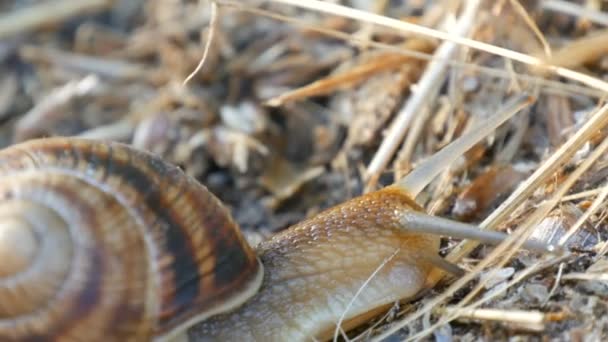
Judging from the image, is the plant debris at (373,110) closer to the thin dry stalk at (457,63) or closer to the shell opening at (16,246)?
the thin dry stalk at (457,63)

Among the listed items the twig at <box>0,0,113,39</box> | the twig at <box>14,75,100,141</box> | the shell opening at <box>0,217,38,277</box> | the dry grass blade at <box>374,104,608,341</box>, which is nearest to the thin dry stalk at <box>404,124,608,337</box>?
the dry grass blade at <box>374,104,608,341</box>

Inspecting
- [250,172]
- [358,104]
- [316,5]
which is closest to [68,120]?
[250,172]

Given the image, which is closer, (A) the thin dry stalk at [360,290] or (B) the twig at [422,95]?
(A) the thin dry stalk at [360,290]

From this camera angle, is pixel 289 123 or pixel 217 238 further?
pixel 289 123

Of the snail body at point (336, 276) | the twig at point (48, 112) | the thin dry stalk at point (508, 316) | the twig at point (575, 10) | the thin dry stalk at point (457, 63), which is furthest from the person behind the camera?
the twig at point (48, 112)

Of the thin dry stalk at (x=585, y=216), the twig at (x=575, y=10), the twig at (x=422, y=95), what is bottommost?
the thin dry stalk at (x=585, y=216)

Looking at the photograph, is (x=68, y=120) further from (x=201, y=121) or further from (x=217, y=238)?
(x=217, y=238)

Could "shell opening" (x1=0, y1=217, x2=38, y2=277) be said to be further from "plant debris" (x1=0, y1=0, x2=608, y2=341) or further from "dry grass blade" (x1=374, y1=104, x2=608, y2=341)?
"dry grass blade" (x1=374, y1=104, x2=608, y2=341)

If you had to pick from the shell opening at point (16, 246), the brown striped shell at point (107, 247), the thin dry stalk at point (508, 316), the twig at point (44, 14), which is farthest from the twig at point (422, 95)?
the twig at point (44, 14)
